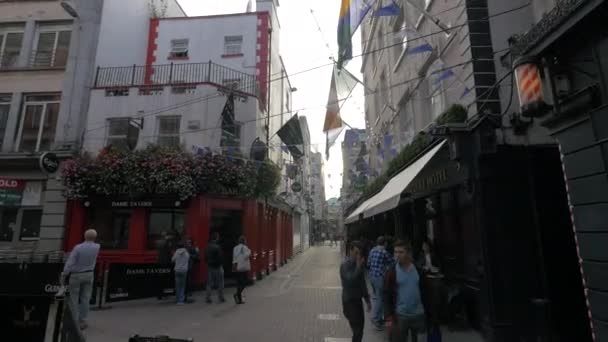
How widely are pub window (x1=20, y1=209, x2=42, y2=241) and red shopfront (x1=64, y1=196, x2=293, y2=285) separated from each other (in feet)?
5.32

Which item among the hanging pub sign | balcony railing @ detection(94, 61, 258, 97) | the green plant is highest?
balcony railing @ detection(94, 61, 258, 97)

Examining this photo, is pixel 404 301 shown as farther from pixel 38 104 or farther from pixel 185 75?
pixel 38 104

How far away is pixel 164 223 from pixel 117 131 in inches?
170

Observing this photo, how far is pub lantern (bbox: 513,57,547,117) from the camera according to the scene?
15.3ft

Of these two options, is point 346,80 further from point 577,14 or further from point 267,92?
point 267,92

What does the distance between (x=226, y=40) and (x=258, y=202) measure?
855cm

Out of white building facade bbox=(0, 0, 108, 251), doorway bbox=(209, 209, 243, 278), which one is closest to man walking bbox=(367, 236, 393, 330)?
doorway bbox=(209, 209, 243, 278)

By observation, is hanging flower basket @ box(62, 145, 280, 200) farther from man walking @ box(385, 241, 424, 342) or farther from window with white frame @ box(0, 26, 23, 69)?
man walking @ box(385, 241, 424, 342)

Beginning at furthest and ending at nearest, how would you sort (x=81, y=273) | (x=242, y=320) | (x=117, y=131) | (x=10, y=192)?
(x=117, y=131)
(x=10, y=192)
(x=242, y=320)
(x=81, y=273)

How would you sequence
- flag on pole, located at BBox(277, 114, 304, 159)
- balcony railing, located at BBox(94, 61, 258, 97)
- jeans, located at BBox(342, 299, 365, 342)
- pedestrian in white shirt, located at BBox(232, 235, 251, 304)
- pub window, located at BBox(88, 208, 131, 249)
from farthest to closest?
balcony railing, located at BBox(94, 61, 258, 97) → flag on pole, located at BBox(277, 114, 304, 159) → pub window, located at BBox(88, 208, 131, 249) → pedestrian in white shirt, located at BBox(232, 235, 251, 304) → jeans, located at BBox(342, 299, 365, 342)

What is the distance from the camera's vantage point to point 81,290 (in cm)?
732

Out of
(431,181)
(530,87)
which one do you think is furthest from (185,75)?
(530,87)

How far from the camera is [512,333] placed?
20.4ft

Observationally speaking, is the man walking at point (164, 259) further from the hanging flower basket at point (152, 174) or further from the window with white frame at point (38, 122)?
the window with white frame at point (38, 122)
